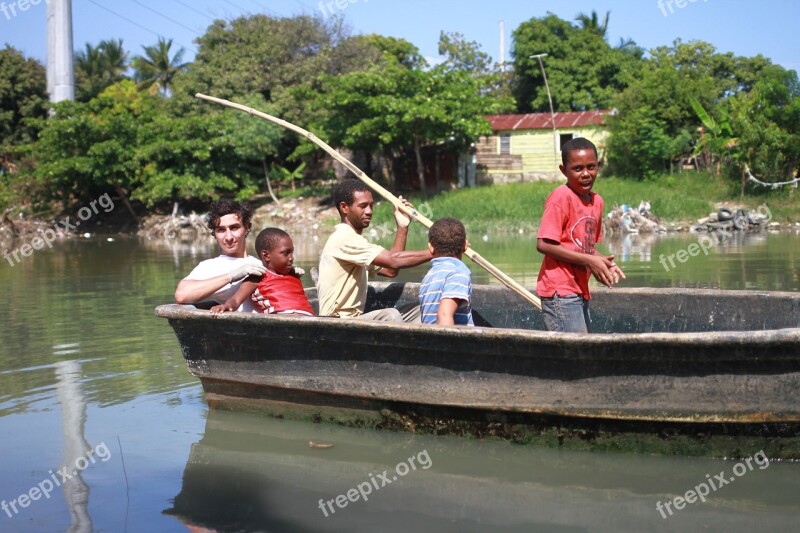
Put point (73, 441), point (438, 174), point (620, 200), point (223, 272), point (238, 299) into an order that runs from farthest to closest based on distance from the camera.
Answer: point (438, 174)
point (620, 200)
point (223, 272)
point (238, 299)
point (73, 441)

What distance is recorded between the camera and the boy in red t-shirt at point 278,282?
500 cm

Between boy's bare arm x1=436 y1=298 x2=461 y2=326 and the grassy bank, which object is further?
the grassy bank

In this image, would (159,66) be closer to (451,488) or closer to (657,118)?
(657,118)

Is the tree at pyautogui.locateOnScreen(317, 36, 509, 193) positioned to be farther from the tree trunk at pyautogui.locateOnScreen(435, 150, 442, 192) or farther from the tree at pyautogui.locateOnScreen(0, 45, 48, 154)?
the tree at pyautogui.locateOnScreen(0, 45, 48, 154)

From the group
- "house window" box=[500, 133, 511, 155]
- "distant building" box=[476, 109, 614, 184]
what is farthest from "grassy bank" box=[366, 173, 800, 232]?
"house window" box=[500, 133, 511, 155]

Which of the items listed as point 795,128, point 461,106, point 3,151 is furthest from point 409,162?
point 3,151

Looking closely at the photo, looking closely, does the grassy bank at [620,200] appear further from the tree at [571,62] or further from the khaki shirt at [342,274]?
the khaki shirt at [342,274]

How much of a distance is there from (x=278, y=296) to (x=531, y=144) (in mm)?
26922
